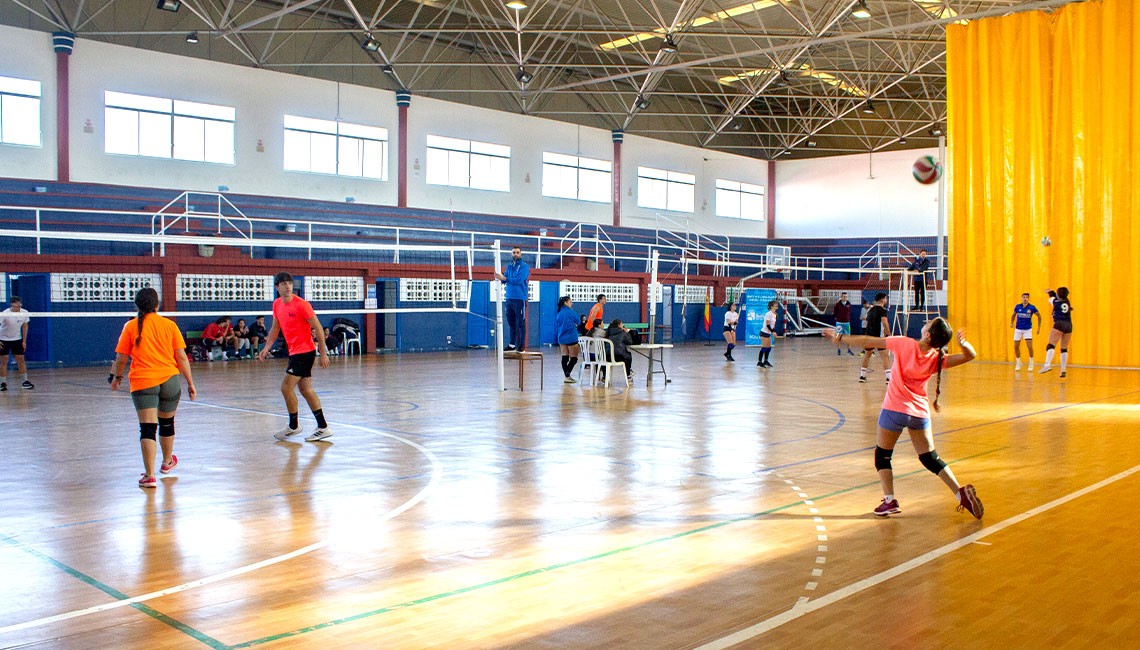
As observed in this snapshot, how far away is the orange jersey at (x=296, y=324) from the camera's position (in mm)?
9797

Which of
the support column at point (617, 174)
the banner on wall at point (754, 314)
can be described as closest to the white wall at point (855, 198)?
the support column at point (617, 174)

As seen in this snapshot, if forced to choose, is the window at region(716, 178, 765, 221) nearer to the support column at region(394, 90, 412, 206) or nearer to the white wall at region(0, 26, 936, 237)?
the white wall at region(0, 26, 936, 237)

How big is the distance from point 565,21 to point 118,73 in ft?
42.3

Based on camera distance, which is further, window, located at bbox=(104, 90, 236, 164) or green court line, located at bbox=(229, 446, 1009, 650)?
window, located at bbox=(104, 90, 236, 164)

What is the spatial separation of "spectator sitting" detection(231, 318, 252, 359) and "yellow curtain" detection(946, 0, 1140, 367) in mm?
18017

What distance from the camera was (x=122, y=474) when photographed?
312 inches

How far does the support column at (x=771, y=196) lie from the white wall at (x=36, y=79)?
3086 centimetres

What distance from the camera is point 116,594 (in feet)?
15.5

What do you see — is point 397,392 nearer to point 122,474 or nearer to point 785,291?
point 122,474

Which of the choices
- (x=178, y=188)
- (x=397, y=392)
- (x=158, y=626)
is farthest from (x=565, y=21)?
(x=158, y=626)

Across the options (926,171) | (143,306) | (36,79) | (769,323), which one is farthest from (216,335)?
(926,171)

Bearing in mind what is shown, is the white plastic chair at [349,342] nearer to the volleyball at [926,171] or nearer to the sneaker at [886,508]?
the volleyball at [926,171]

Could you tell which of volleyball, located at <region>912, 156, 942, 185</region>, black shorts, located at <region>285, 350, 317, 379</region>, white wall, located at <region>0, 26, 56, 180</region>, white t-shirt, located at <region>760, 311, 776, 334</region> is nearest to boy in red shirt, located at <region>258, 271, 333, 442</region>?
black shorts, located at <region>285, 350, 317, 379</region>

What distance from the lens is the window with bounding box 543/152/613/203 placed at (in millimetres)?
36094
